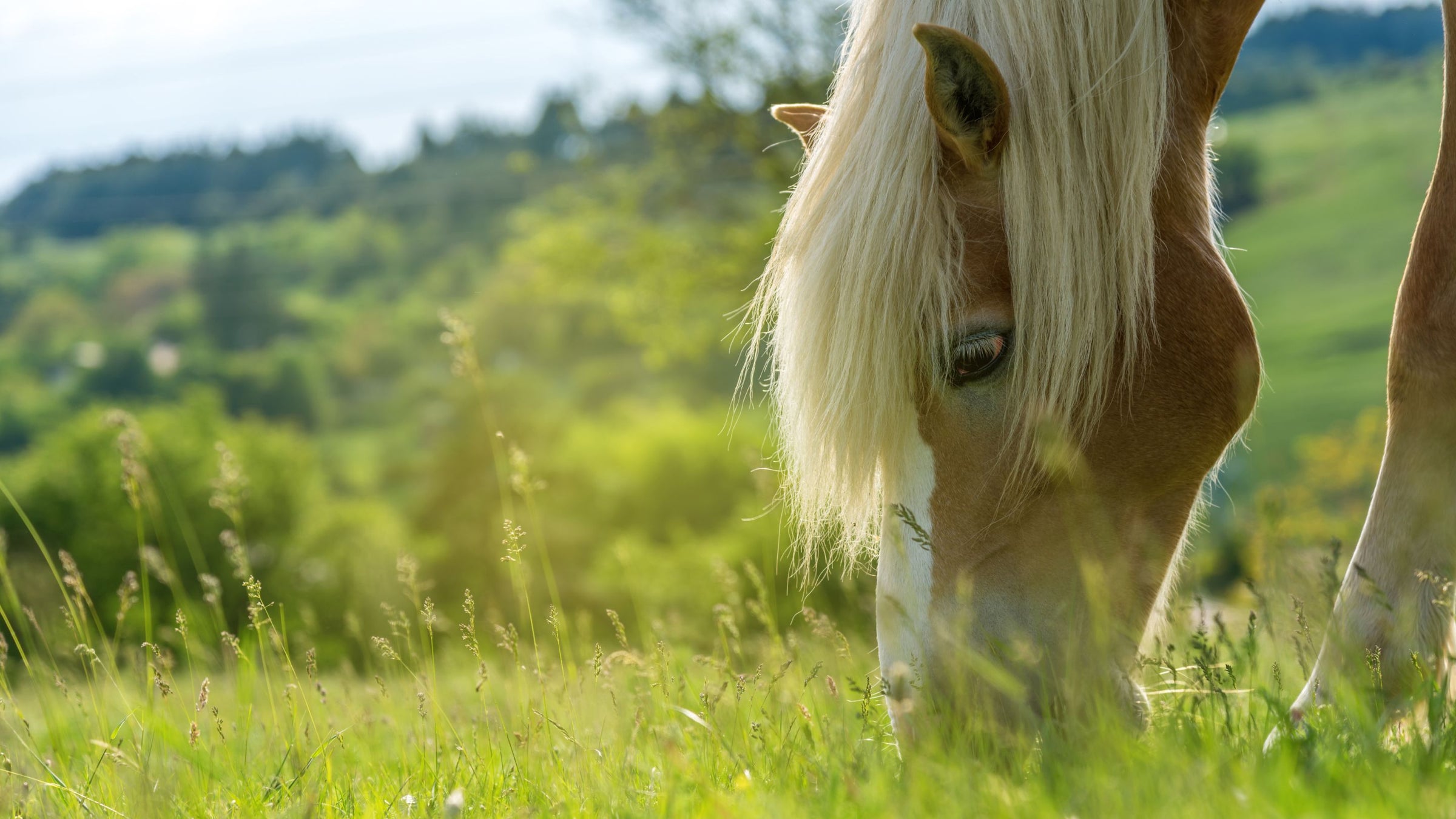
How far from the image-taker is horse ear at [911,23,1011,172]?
180 cm

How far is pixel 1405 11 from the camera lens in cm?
1444

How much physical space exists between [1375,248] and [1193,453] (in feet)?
188

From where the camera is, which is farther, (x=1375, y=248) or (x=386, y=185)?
(x=386, y=185)

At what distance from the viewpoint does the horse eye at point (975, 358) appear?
192 centimetres

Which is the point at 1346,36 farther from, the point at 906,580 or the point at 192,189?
the point at 192,189

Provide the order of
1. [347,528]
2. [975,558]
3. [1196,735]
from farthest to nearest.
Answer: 1. [347,528]
2. [975,558]
3. [1196,735]

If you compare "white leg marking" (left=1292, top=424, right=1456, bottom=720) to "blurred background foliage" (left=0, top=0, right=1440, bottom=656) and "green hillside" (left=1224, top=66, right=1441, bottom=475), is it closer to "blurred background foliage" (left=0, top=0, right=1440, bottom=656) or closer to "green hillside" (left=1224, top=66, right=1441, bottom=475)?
"blurred background foliage" (left=0, top=0, right=1440, bottom=656)

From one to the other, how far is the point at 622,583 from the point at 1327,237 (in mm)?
48071

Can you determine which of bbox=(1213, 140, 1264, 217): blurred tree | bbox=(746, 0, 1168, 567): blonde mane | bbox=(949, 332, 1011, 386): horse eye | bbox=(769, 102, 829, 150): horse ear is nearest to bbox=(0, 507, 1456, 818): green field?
bbox=(746, 0, 1168, 567): blonde mane

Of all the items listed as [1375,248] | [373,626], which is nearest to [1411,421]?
[373,626]

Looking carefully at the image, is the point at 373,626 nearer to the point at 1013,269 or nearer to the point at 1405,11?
the point at 1013,269

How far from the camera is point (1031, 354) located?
1912 millimetres

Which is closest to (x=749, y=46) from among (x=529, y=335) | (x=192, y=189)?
(x=529, y=335)

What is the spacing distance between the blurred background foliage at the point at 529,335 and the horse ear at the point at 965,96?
0.76 m
